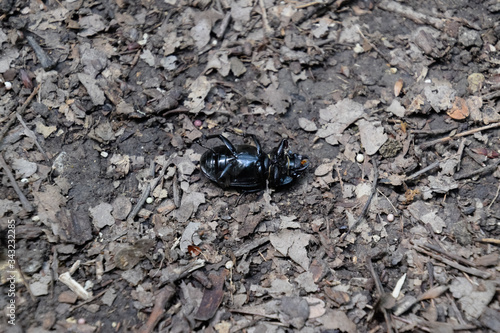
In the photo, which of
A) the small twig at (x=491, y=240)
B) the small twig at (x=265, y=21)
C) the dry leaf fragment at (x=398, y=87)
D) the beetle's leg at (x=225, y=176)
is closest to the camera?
the small twig at (x=491, y=240)

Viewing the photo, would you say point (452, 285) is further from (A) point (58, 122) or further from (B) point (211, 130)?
(A) point (58, 122)

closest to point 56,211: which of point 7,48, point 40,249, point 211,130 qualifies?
point 40,249

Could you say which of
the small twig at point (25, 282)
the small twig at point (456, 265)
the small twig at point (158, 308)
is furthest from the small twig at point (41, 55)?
the small twig at point (456, 265)

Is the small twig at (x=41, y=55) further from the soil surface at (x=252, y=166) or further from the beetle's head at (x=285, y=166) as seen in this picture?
the beetle's head at (x=285, y=166)

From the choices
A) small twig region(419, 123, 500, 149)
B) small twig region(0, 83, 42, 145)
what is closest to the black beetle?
small twig region(419, 123, 500, 149)

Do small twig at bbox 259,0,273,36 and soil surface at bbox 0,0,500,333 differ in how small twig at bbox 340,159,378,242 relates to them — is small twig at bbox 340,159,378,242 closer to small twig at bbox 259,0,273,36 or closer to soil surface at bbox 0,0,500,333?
soil surface at bbox 0,0,500,333
